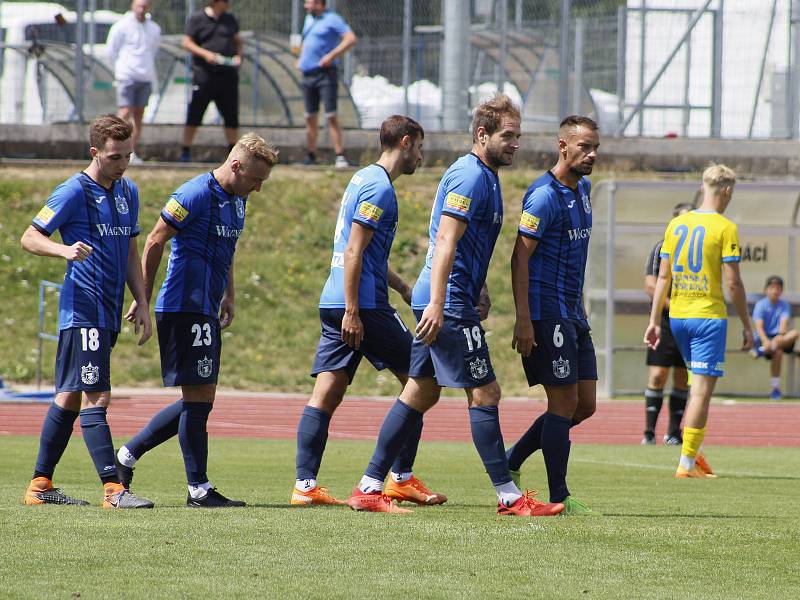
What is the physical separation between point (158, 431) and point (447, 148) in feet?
50.5

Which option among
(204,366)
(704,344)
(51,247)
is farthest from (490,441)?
(704,344)

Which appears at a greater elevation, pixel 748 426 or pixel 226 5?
pixel 226 5

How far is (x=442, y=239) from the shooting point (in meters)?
6.94

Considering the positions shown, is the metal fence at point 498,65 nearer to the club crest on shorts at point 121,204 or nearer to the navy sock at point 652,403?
the navy sock at point 652,403

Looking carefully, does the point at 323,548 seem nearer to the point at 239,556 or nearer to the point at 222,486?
the point at 239,556

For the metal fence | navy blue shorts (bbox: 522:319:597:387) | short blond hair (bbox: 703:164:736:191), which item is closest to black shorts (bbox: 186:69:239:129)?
the metal fence

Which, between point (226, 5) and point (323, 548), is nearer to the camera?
point (323, 548)

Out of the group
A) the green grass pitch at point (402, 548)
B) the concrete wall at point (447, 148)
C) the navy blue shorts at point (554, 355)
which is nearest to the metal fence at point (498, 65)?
the concrete wall at point (447, 148)

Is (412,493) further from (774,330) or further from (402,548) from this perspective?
(774,330)

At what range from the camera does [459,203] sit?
6.95 metres

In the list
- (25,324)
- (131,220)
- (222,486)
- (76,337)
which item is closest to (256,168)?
(131,220)

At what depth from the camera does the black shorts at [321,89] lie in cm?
2061

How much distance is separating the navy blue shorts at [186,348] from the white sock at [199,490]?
52cm

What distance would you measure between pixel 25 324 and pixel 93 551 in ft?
43.8
